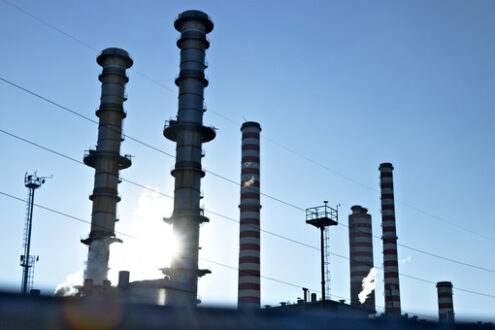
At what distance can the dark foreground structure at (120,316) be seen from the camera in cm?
1338

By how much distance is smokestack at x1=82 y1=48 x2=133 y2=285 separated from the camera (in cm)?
4188

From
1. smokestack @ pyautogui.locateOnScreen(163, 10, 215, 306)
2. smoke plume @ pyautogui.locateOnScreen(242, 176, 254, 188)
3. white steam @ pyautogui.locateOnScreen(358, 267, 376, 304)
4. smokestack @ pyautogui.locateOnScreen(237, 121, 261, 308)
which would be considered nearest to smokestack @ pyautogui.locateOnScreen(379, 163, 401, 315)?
white steam @ pyautogui.locateOnScreen(358, 267, 376, 304)

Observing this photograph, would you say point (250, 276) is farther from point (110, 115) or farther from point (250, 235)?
point (110, 115)

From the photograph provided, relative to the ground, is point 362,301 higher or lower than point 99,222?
lower

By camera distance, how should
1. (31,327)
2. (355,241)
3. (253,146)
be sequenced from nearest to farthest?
(31,327) < (253,146) < (355,241)

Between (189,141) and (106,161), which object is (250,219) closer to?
(189,141)

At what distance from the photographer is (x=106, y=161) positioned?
146 ft

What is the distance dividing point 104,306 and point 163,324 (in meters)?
1.43

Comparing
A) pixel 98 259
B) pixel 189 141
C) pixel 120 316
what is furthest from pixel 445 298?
pixel 120 316

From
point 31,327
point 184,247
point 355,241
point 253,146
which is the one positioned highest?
point 253,146

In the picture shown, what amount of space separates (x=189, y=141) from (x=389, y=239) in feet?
70.4

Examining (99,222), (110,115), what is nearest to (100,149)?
(110,115)

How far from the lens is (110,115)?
4509 cm

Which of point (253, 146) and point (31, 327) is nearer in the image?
point (31, 327)
